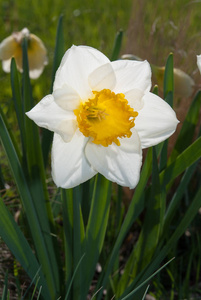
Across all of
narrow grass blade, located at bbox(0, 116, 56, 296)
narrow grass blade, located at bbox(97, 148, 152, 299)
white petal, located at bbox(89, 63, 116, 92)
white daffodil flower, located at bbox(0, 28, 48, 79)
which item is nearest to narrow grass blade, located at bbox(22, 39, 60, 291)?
narrow grass blade, located at bbox(0, 116, 56, 296)

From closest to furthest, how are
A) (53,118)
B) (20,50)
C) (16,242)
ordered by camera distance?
(53,118), (16,242), (20,50)

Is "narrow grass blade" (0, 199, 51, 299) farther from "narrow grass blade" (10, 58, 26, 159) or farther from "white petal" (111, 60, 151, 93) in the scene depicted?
"white petal" (111, 60, 151, 93)

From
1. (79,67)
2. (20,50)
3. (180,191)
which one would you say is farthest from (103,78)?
(20,50)

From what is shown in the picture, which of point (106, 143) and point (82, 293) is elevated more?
point (106, 143)

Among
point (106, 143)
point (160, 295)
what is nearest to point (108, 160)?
point (106, 143)

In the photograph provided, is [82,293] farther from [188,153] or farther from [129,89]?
[129,89]

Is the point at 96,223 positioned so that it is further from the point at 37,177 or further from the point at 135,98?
the point at 135,98

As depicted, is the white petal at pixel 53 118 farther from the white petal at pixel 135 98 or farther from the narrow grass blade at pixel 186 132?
the narrow grass blade at pixel 186 132
